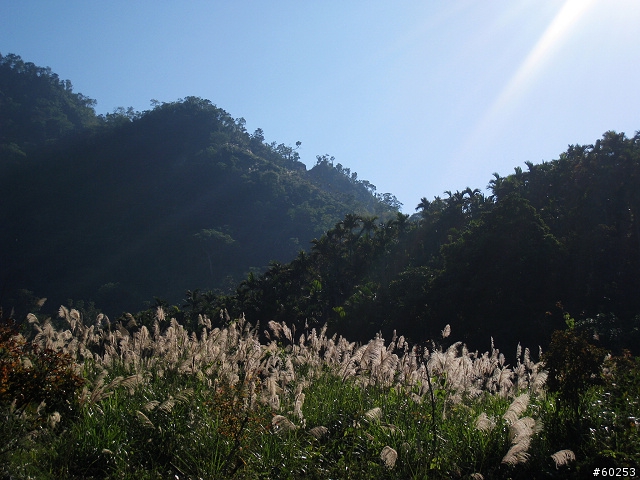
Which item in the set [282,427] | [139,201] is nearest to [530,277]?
[282,427]

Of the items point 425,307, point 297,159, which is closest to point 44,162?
point 297,159

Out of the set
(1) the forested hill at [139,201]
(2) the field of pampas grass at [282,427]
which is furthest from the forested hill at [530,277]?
(1) the forested hill at [139,201]

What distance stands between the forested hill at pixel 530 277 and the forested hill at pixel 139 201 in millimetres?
35073

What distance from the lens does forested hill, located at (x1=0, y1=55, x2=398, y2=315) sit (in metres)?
64.2

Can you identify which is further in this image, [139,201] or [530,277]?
[139,201]

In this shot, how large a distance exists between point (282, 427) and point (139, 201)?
81.6 meters

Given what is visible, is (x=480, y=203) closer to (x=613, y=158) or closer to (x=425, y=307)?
(x=613, y=158)

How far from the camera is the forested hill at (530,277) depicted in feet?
66.2

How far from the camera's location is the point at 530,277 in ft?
70.2

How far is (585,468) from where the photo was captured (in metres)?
4.26

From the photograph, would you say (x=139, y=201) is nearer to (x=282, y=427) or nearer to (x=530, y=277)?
(x=530, y=277)

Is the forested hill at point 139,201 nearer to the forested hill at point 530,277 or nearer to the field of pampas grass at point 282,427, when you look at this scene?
the forested hill at point 530,277

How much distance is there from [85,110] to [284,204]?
58287mm

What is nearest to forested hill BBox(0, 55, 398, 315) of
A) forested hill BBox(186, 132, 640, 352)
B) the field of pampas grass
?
forested hill BBox(186, 132, 640, 352)
